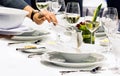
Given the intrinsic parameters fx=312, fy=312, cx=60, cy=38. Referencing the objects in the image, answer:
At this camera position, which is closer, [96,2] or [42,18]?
[42,18]

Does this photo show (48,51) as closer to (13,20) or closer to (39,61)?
(39,61)

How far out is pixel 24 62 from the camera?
1.13 m

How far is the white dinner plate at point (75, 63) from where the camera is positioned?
41.3 inches

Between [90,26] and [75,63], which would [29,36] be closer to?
[90,26]

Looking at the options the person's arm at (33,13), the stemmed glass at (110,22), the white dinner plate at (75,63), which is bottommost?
the white dinner plate at (75,63)

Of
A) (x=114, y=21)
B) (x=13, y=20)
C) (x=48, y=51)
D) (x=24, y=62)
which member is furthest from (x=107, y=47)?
(x=13, y=20)

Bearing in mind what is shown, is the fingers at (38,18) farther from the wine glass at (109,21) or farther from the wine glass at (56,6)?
the wine glass at (109,21)

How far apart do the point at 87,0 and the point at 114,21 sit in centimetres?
255

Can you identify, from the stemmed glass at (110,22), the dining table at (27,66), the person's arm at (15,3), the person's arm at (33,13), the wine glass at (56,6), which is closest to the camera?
the dining table at (27,66)

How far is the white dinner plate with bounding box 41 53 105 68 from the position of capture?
3.44 ft

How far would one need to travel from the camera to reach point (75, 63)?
3.47 ft

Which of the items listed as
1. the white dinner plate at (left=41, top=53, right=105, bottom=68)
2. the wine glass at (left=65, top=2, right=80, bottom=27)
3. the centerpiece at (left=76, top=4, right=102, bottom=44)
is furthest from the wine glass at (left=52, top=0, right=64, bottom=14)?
the white dinner plate at (left=41, top=53, right=105, bottom=68)

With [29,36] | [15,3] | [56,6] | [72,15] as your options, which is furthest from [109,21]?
[15,3]

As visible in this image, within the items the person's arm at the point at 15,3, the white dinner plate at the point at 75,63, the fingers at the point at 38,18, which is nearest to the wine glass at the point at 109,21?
the white dinner plate at the point at 75,63
